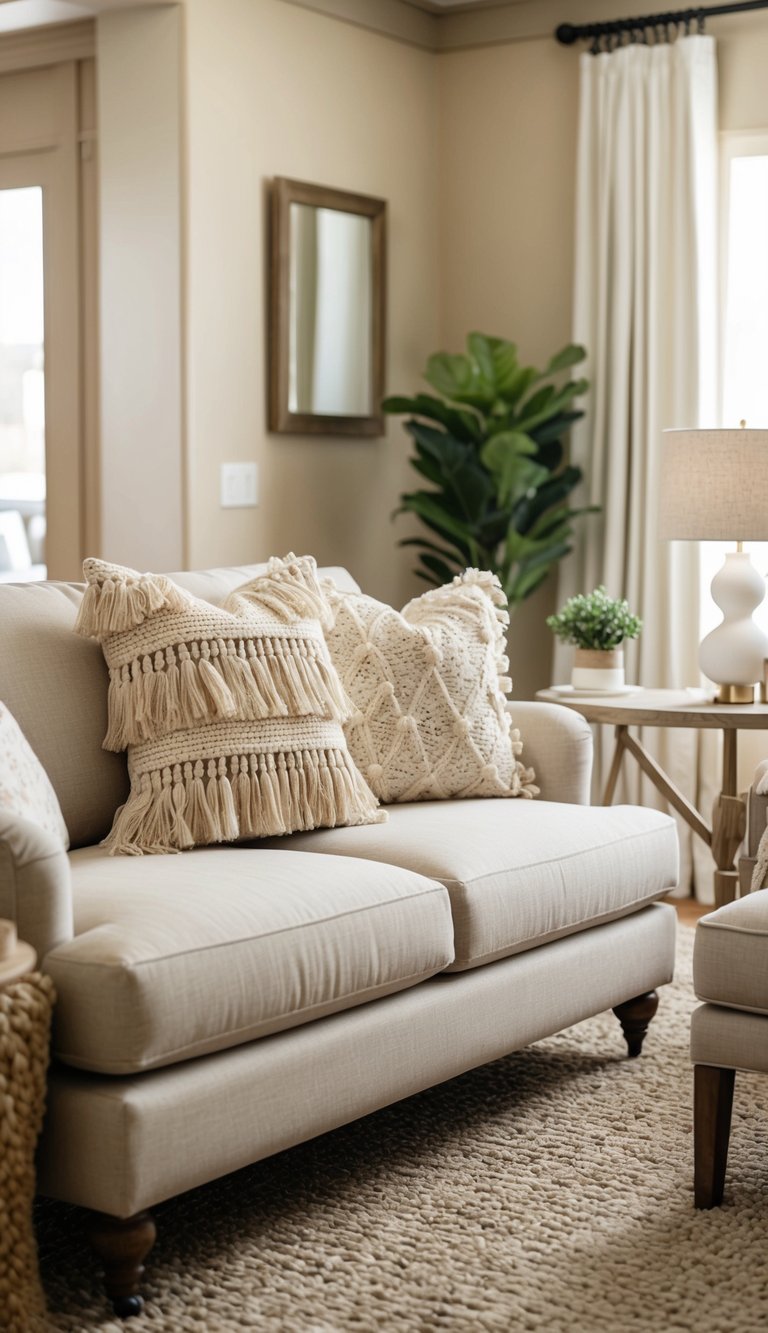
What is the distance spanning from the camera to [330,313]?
15.3 feet

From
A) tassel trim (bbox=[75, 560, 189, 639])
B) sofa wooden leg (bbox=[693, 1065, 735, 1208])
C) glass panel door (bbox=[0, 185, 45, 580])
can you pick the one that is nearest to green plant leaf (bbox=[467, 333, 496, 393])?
glass panel door (bbox=[0, 185, 45, 580])

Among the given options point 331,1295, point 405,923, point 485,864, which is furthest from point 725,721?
point 331,1295

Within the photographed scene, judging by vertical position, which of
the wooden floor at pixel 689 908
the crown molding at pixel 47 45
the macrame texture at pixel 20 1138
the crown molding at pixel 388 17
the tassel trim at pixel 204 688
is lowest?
the wooden floor at pixel 689 908

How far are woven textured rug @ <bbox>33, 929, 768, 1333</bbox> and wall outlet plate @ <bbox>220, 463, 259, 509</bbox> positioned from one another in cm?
187

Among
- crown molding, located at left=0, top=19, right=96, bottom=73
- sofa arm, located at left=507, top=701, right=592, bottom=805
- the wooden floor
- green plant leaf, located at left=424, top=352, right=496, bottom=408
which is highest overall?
crown molding, located at left=0, top=19, right=96, bottom=73

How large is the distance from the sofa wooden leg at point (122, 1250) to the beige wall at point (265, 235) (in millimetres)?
2340

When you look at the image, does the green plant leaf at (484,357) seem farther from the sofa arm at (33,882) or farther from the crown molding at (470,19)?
the sofa arm at (33,882)

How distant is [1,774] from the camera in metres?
2.30

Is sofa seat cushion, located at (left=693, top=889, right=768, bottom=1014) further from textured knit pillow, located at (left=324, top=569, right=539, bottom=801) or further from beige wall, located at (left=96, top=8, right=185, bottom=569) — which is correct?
beige wall, located at (left=96, top=8, right=185, bottom=569)

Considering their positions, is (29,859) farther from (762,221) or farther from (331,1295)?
(762,221)

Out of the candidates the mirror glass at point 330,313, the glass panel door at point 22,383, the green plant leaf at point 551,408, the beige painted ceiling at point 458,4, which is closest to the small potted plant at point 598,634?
the green plant leaf at point 551,408

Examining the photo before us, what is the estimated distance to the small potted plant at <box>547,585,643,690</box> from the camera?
4.01m

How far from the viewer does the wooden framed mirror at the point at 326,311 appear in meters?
4.45

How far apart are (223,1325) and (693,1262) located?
0.68m
